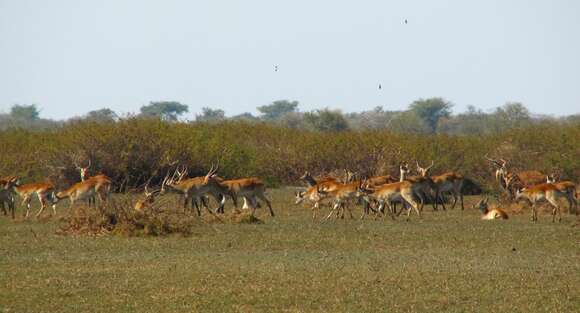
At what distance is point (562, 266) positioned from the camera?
15672 mm

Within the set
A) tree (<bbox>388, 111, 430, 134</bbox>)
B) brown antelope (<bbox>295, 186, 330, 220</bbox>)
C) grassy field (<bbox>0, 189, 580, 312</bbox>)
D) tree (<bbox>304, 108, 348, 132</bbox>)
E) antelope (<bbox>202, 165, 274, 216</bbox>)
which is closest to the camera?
grassy field (<bbox>0, 189, 580, 312</bbox>)

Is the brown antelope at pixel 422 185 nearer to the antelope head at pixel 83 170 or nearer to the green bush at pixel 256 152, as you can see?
the green bush at pixel 256 152

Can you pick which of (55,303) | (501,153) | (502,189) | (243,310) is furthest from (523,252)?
(501,153)

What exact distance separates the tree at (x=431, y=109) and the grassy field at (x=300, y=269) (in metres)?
90.4

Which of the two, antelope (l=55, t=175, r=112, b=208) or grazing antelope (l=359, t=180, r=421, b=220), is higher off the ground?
antelope (l=55, t=175, r=112, b=208)

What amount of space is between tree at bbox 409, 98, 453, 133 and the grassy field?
296ft

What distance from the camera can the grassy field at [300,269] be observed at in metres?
12.4

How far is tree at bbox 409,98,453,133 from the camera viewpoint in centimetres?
11312

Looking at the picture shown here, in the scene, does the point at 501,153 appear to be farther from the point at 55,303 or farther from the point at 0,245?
the point at 55,303

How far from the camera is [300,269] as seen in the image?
15312mm

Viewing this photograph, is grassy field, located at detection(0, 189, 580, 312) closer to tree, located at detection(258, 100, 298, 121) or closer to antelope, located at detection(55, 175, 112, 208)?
antelope, located at detection(55, 175, 112, 208)

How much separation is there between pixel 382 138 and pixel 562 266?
25.5 m

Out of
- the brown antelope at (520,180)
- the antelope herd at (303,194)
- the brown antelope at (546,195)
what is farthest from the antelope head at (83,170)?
the brown antelope at (546,195)

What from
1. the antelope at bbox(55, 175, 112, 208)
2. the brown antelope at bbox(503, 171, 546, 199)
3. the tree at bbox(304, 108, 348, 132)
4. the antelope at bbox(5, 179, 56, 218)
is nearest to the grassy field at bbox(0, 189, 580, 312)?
the antelope at bbox(5, 179, 56, 218)
